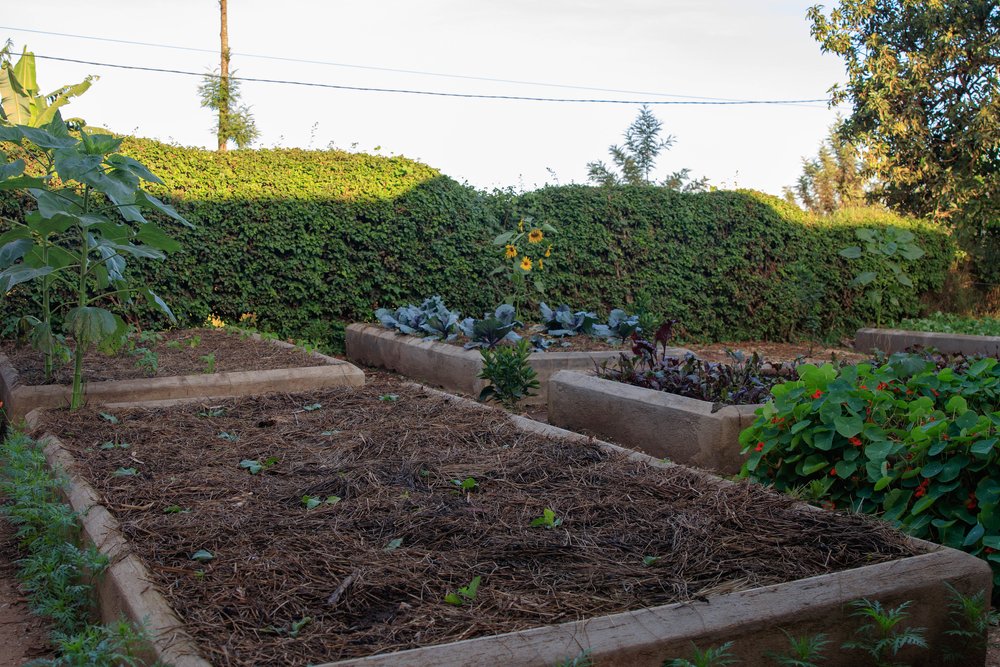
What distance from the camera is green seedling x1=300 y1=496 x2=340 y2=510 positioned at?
310cm

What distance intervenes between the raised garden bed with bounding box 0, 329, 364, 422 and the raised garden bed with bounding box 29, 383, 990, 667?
1167mm

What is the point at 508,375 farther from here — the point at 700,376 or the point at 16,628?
the point at 16,628

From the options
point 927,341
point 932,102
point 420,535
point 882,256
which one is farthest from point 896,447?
point 932,102

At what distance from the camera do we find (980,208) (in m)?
13.0

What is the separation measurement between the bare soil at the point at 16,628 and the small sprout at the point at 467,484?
150 cm

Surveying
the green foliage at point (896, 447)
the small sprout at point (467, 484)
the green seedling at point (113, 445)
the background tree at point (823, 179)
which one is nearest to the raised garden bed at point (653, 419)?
the green foliage at point (896, 447)

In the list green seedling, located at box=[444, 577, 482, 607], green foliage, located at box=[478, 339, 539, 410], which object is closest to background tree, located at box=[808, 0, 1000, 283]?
green foliage, located at box=[478, 339, 539, 410]

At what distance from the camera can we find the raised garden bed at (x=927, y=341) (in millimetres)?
8625

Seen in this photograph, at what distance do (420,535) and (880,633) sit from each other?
1416 mm

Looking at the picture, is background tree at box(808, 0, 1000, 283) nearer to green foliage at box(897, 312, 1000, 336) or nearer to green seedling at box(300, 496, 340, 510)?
green foliage at box(897, 312, 1000, 336)

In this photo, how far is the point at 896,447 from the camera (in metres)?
3.09

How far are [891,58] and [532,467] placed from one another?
13.1 meters

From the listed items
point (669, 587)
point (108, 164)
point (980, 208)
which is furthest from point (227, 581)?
point (980, 208)

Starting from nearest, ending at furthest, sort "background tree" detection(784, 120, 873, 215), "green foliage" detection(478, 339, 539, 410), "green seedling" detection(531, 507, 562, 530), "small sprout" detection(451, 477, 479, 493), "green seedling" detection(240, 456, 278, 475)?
1. "green seedling" detection(531, 507, 562, 530)
2. "small sprout" detection(451, 477, 479, 493)
3. "green seedling" detection(240, 456, 278, 475)
4. "green foliage" detection(478, 339, 539, 410)
5. "background tree" detection(784, 120, 873, 215)
